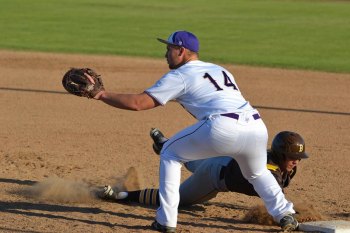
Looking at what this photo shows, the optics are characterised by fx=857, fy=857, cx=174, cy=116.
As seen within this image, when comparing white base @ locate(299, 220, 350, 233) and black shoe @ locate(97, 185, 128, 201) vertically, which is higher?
white base @ locate(299, 220, 350, 233)

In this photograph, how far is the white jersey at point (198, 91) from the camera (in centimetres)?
618

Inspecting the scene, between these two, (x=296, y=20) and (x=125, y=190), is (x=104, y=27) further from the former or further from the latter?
(x=125, y=190)

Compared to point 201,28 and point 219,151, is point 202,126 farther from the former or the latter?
point 201,28

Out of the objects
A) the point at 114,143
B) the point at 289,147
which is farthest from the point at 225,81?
the point at 114,143

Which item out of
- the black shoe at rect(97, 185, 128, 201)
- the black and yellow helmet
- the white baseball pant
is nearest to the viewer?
the white baseball pant

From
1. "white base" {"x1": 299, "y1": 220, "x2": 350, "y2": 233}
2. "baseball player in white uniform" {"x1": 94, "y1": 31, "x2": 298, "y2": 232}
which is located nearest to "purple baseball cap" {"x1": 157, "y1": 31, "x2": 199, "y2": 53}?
"baseball player in white uniform" {"x1": 94, "y1": 31, "x2": 298, "y2": 232}

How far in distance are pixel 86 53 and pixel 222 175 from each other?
33.0ft

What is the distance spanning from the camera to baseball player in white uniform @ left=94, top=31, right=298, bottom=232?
20.2 ft

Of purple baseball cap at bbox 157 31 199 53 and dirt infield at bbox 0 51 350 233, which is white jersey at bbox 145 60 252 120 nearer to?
purple baseball cap at bbox 157 31 199 53

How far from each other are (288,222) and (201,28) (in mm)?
15206

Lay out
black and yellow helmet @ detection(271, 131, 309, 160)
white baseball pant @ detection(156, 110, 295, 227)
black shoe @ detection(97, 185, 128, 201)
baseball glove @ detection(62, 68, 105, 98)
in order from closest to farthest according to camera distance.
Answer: white baseball pant @ detection(156, 110, 295, 227) → baseball glove @ detection(62, 68, 105, 98) → black and yellow helmet @ detection(271, 131, 309, 160) → black shoe @ detection(97, 185, 128, 201)

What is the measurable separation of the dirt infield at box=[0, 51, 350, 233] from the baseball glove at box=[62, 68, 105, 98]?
1046 mm

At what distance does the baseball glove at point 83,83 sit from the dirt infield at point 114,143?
1.05 m

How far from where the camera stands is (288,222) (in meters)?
6.40
